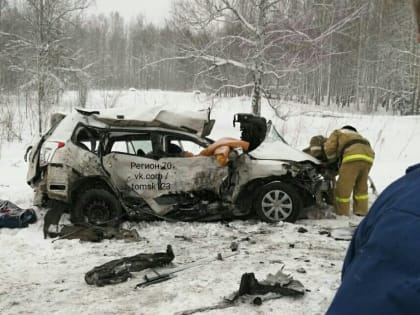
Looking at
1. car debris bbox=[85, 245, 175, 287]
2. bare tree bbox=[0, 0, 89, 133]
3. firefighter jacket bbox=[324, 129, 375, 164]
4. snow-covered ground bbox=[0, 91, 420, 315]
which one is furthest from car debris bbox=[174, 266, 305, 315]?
bare tree bbox=[0, 0, 89, 133]

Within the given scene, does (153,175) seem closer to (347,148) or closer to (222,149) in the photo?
(222,149)

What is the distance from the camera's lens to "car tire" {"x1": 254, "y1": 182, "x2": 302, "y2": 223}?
652 centimetres

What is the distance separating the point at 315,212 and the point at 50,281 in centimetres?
404

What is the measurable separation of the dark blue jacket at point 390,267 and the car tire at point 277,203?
224 inches

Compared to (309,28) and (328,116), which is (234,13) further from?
(328,116)

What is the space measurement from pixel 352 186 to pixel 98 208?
12.2 feet

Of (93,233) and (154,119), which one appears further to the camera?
(154,119)

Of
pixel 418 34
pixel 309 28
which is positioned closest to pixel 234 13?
pixel 309 28

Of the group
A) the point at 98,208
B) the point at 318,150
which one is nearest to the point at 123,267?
the point at 98,208

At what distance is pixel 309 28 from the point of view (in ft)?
48.3

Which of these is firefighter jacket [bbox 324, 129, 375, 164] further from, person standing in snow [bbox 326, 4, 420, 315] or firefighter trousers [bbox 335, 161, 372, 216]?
person standing in snow [bbox 326, 4, 420, 315]

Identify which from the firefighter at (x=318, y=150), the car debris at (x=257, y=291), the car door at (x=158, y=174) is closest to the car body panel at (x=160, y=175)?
the car door at (x=158, y=174)

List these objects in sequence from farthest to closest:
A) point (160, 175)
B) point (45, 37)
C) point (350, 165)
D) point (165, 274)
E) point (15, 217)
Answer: point (45, 37)
point (350, 165)
point (160, 175)
point (15, 217)
point (165, 274)

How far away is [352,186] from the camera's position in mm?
6934
